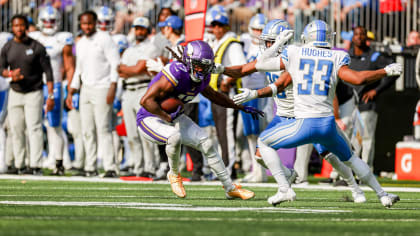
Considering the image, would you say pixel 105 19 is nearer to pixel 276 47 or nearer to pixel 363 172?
pixel 276 47

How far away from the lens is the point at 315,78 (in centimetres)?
733

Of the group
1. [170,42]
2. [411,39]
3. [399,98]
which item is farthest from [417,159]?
[170,42]

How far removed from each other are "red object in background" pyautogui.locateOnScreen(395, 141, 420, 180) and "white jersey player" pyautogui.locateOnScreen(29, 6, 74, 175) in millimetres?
5037

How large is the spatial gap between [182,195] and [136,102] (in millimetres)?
4134

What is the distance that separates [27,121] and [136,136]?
161 centimetres

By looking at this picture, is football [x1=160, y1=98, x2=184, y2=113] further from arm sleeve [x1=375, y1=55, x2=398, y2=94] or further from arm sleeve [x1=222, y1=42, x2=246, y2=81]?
arm sleeve [x1=375, y1=55, x2=398, y2=94]

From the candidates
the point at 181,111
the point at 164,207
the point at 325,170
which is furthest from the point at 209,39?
the point at 164,207

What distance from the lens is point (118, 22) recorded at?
17656 mm

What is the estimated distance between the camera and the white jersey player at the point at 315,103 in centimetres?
720

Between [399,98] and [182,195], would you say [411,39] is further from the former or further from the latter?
[182,195]

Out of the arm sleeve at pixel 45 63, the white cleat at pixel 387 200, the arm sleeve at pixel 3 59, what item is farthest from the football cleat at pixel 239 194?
the arm sleeve at pixel 3 59

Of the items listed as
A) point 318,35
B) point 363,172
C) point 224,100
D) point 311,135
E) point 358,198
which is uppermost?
point 318,35

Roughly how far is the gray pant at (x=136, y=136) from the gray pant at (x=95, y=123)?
34cm

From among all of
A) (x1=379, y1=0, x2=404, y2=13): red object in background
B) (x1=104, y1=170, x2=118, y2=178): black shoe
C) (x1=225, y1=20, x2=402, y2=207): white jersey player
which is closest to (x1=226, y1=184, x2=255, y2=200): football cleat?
(x1=225, y1=20, x2=402, y2=207): white jersey player
